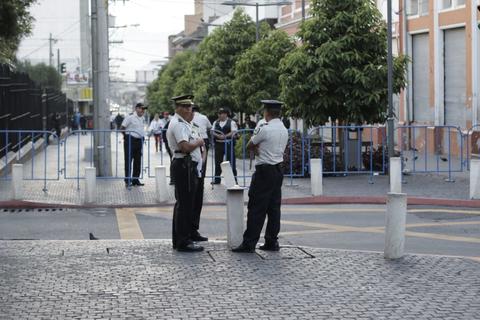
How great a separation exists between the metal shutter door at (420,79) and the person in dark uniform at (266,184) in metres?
23.4

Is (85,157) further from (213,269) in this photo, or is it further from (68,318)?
(68,318)

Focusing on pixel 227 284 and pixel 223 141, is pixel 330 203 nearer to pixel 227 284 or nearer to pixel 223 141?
pixel 223 141

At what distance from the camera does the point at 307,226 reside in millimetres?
14594

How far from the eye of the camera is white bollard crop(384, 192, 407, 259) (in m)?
10.9

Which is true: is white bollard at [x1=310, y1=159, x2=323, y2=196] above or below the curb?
above

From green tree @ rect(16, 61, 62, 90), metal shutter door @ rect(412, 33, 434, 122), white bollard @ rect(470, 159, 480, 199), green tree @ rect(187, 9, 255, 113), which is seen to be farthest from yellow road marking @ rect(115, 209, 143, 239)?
green tree @ rect(16, 61, 62, 90)

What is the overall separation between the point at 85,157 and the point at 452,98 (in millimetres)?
12016

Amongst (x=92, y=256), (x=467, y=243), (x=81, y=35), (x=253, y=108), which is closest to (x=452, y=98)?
(x=253, y=108)

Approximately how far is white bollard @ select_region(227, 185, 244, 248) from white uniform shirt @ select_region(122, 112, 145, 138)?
950 cm

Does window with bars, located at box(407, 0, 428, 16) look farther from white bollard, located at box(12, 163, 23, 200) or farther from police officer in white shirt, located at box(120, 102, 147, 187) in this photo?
white bollard, located at box(12, 163, 23, 200)

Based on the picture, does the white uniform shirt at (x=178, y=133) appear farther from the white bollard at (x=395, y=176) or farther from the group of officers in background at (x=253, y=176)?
the white bollard at (x=395, y=176)

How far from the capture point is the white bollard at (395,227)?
428 inches

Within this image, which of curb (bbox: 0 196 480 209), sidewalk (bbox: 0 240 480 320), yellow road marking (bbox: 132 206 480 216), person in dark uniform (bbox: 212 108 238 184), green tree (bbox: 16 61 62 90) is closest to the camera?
sidewalk (bbox: 0 240 480 320)

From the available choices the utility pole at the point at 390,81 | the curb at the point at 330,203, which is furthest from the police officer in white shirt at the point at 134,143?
the utility pole at the point at 390,81
